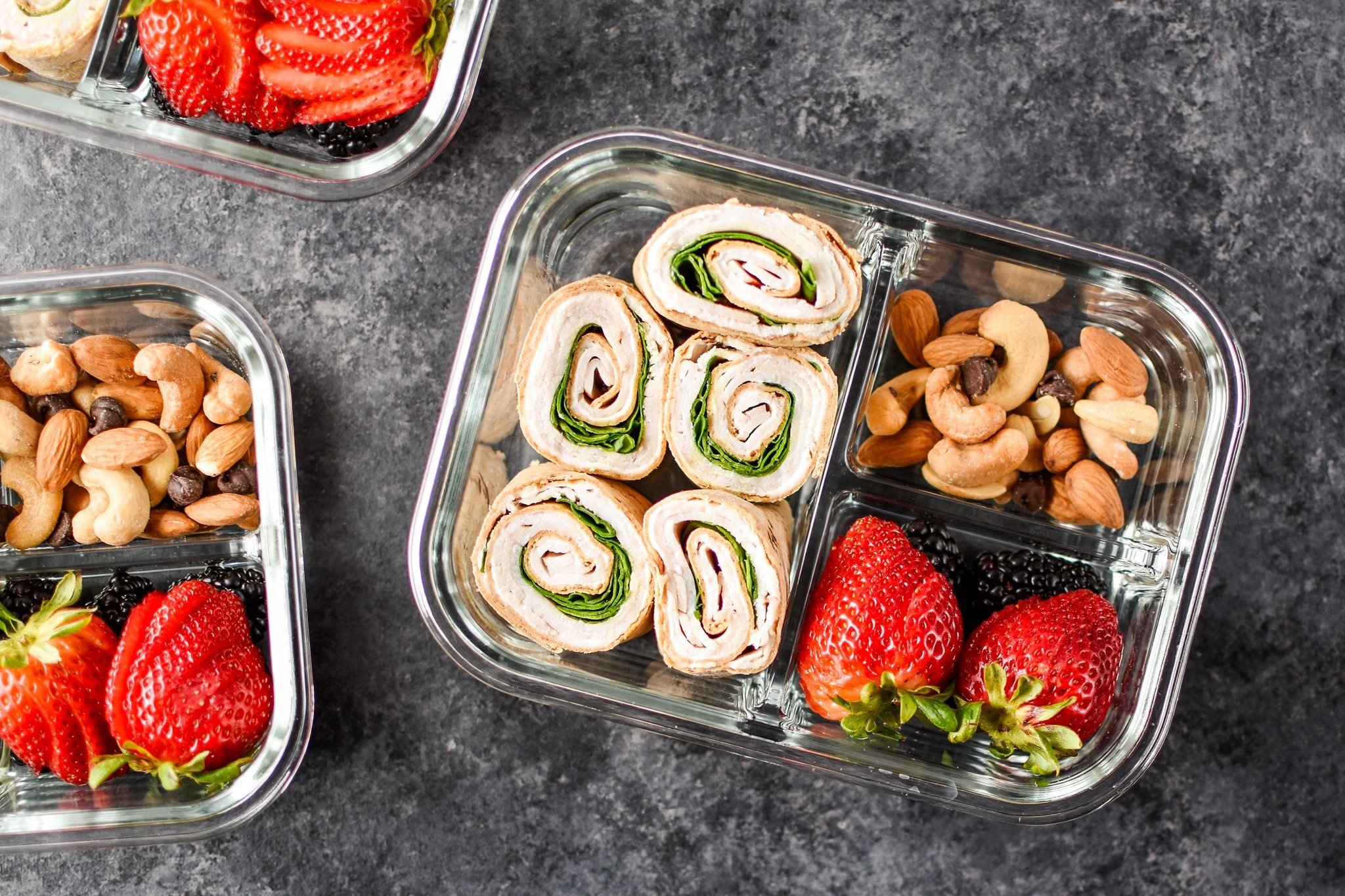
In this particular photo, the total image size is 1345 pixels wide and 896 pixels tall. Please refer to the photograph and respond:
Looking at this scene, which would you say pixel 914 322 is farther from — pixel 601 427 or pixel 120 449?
pixel 120 449

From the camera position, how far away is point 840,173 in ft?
4.59

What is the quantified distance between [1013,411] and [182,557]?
1.18 m

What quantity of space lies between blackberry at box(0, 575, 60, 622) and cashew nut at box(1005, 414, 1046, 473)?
132 centimetres

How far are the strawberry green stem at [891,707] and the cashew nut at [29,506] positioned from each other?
1076 millimetres

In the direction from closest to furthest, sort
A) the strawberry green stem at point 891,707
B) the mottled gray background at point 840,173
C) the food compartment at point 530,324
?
the strawberry green stem at point 891,707 → the food compartment at point 530,324 → the mottled gray background at point 840,173

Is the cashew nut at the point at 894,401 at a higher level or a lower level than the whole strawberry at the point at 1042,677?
higher

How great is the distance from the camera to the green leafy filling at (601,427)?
1185 mm

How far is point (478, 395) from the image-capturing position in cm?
121

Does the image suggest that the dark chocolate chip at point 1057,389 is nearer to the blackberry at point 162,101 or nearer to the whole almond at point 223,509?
the whole almond at point 223,509

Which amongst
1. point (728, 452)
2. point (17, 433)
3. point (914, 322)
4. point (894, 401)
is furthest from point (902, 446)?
point (17, 433)

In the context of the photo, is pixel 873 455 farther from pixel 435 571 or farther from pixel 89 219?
pixel 89 219

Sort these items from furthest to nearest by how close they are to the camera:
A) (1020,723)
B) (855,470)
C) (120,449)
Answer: (855,470) → (120,449) → (1020,723)

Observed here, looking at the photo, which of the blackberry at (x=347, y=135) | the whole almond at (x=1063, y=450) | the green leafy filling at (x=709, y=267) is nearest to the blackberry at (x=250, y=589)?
the blackberry at (x=347, y=135)

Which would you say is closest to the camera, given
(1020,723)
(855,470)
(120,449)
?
(1020,723)
